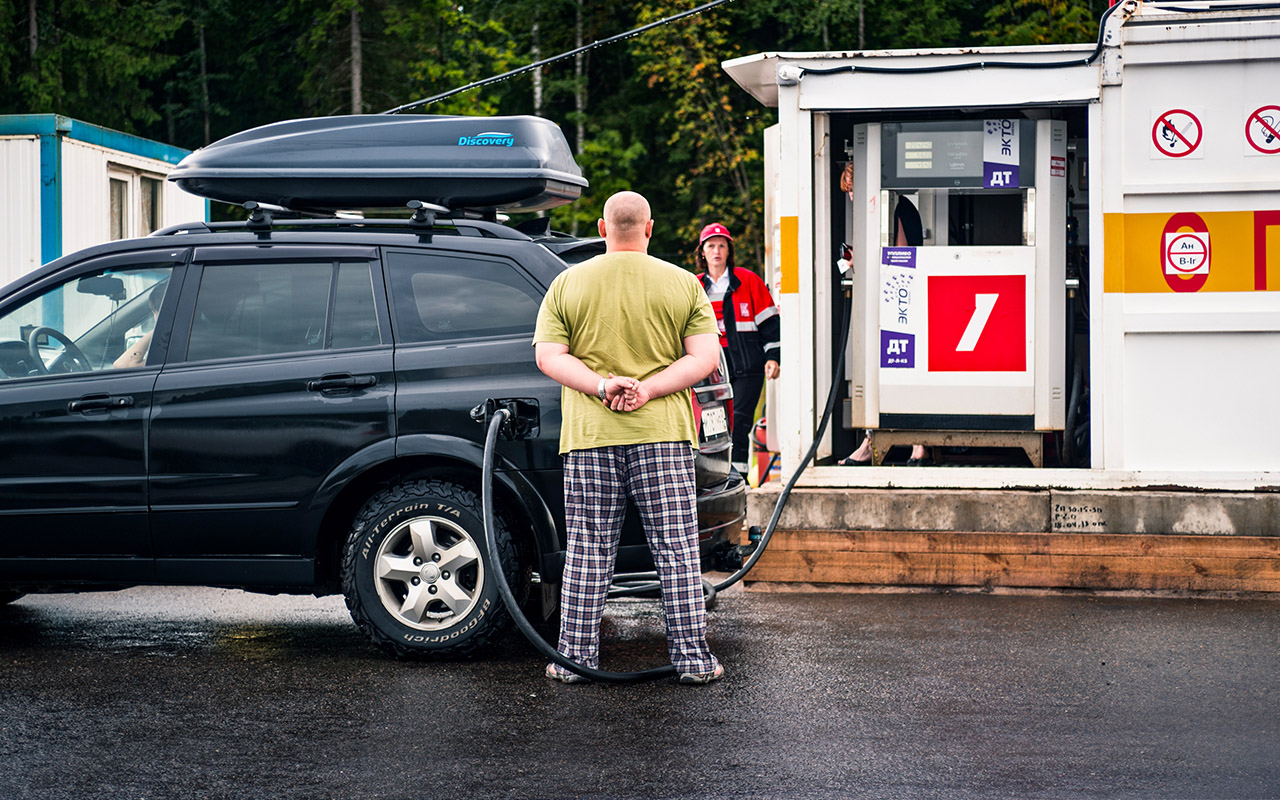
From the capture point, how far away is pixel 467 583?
18.5 ft

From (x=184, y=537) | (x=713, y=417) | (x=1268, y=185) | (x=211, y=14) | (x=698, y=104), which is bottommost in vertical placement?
(x=184, y=537)

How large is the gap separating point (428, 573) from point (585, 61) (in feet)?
103

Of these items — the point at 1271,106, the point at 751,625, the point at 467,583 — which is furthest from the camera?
the point at 1271,106

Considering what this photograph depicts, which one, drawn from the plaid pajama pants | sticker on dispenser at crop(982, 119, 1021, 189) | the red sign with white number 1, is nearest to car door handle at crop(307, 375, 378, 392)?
the plaid pajama pants

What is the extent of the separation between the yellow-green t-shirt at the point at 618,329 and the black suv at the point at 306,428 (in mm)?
412

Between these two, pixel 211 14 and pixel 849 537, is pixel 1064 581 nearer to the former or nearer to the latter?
pixel 849 537

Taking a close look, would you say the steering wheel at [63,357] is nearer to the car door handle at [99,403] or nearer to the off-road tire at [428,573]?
the car door handle at [99,403]

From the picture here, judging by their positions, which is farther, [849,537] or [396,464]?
[849,537]

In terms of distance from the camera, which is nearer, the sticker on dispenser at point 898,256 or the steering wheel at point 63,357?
the steering wheel at point 63,357

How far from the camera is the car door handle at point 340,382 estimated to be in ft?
18.5

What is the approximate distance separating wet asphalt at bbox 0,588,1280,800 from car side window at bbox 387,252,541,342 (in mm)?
1347

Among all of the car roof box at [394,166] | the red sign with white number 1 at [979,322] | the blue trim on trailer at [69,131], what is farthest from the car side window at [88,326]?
the blue trim on trailer at [69,131]

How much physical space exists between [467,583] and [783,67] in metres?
3.49

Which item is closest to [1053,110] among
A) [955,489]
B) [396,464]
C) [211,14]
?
[955,489]
